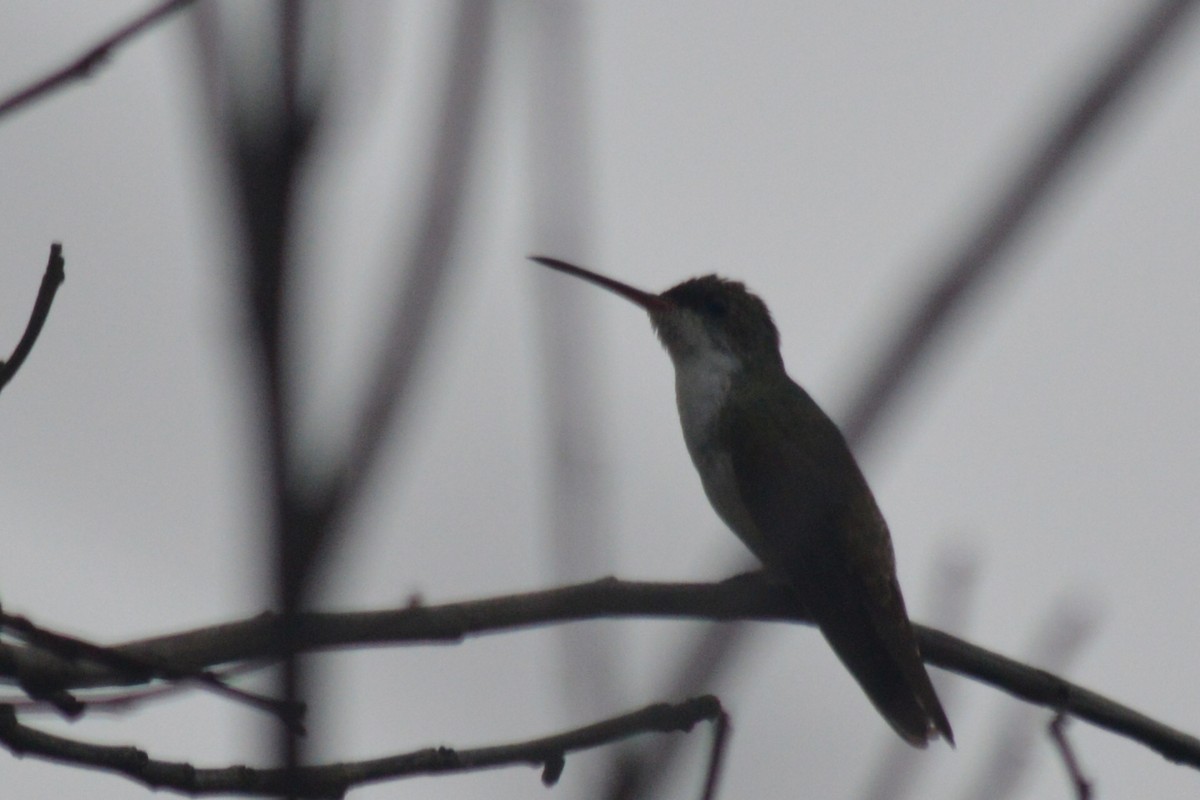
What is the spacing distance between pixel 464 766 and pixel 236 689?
0.87 meters

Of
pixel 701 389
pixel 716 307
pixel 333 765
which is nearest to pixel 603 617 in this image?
pixel 333 765

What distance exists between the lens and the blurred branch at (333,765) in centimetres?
236

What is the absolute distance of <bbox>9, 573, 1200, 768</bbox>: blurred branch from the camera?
2469 millimetres

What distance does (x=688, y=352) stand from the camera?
25.2 ft

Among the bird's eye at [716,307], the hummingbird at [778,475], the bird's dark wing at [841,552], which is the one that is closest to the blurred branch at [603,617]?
the hummingbird at [778,475]

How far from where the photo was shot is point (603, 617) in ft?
10.3

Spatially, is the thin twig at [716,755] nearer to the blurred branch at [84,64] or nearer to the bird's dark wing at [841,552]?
the blurred branch at [84,64]

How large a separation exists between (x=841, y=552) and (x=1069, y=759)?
133 inches

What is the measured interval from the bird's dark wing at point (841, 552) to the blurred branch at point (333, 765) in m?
2.48

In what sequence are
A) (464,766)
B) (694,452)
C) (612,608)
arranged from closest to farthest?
(464,766)
(612,608)
(694,452)

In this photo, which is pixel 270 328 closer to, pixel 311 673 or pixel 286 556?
pixel 286 556

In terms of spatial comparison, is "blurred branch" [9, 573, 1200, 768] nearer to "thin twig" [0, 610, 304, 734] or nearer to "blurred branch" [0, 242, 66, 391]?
"thin twig" [0, 610, 304, 734]

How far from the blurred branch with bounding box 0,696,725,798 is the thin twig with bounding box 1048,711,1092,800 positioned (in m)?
1.17

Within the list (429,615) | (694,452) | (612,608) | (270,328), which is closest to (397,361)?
(270,328)
